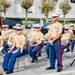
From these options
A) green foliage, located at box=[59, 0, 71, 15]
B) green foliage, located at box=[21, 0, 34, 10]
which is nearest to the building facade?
green foliage, located at box=[59, 0, 71, 15]

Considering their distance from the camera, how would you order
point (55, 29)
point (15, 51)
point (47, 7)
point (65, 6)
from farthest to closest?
point (65, 6) → point (47, 7) → point (15, 51) → point (55, 29)

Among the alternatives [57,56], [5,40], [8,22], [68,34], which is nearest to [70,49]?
[68,34]

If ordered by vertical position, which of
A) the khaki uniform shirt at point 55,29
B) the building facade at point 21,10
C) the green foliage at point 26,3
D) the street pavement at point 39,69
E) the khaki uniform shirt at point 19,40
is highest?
the khaki uniform shirt at point 55,29

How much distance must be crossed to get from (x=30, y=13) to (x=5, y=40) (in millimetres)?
46899

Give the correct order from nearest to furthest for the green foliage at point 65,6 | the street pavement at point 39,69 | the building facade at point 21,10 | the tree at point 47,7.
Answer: the street pavement at point 39,69
the tree at point 47,7
the green foliage at point 65,6
the building facade at point 21,10

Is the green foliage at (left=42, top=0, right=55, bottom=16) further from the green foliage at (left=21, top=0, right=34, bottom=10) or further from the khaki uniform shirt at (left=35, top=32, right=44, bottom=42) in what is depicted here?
the khaki uniform shirt at (left=35, top=32, right=44, bottom=42)

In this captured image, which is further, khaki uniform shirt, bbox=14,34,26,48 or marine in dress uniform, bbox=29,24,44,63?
marine in dress uniform, bbox=29,24,44,63

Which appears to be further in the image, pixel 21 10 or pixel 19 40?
pixel 21 10

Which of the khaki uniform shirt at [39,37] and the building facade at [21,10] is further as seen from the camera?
the building facade at [21,10]

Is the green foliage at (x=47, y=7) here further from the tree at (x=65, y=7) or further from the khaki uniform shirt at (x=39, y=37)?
the khaki uniform shirt at (x=39, y=37)

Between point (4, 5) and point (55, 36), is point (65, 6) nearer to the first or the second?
point (4, 5)

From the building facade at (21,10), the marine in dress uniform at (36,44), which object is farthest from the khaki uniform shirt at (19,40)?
the building facade at (21,10)

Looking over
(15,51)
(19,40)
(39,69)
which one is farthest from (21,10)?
(15,51)

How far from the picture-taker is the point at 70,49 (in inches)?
557
